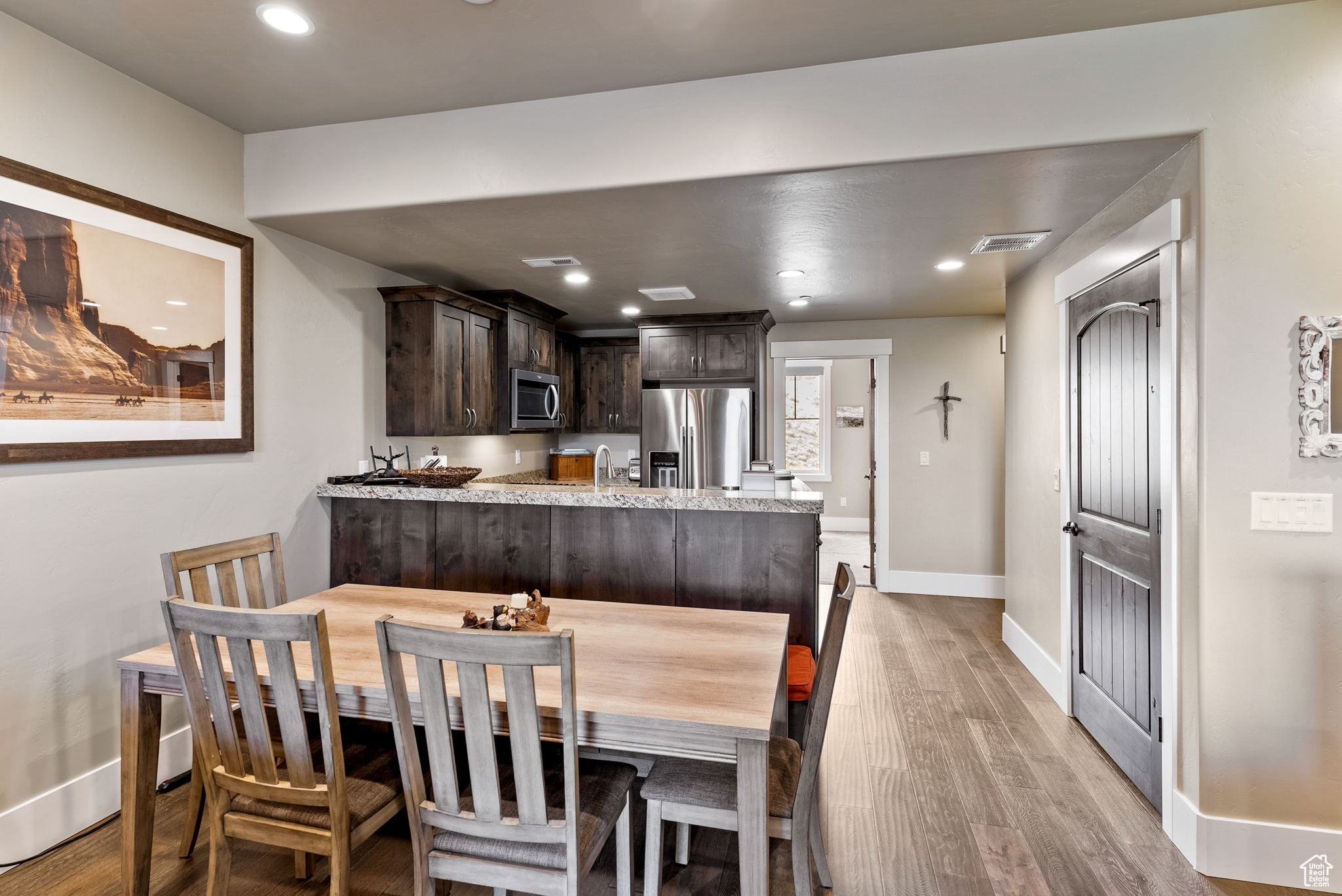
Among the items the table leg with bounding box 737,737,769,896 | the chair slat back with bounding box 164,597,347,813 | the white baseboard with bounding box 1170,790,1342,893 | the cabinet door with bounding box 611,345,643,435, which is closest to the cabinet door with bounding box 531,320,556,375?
the cabinet door with bounding box 611,345,643,435

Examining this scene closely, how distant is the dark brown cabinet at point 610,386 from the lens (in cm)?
634

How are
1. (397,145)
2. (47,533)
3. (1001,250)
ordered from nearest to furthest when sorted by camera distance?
(47,533) → (397,145) → (1001,250)

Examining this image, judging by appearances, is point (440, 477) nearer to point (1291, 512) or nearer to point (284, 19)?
point (284, 19)

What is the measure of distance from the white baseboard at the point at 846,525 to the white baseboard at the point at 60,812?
7529mm

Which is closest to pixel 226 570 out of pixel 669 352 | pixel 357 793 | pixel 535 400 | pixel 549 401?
pixel 357 793

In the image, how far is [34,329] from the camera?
6.82ft

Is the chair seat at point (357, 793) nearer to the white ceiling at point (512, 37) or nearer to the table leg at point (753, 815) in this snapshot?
the table leg at point (753, 815)

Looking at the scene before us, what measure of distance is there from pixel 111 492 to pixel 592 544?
1812 millimetres

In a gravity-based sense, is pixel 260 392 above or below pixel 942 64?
below

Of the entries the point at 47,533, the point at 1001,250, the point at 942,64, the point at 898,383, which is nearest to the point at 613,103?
the point at 942,64

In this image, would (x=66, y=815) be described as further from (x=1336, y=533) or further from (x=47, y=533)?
(x=1336, y=533)

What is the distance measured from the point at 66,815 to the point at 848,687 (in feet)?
10.8

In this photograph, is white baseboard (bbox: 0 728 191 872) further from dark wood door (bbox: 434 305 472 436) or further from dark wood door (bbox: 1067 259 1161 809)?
dark wood door (bbox: 1067 259 1161 809)

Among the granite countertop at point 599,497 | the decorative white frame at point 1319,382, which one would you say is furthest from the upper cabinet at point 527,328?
the decorative white frame at point 1319,382
